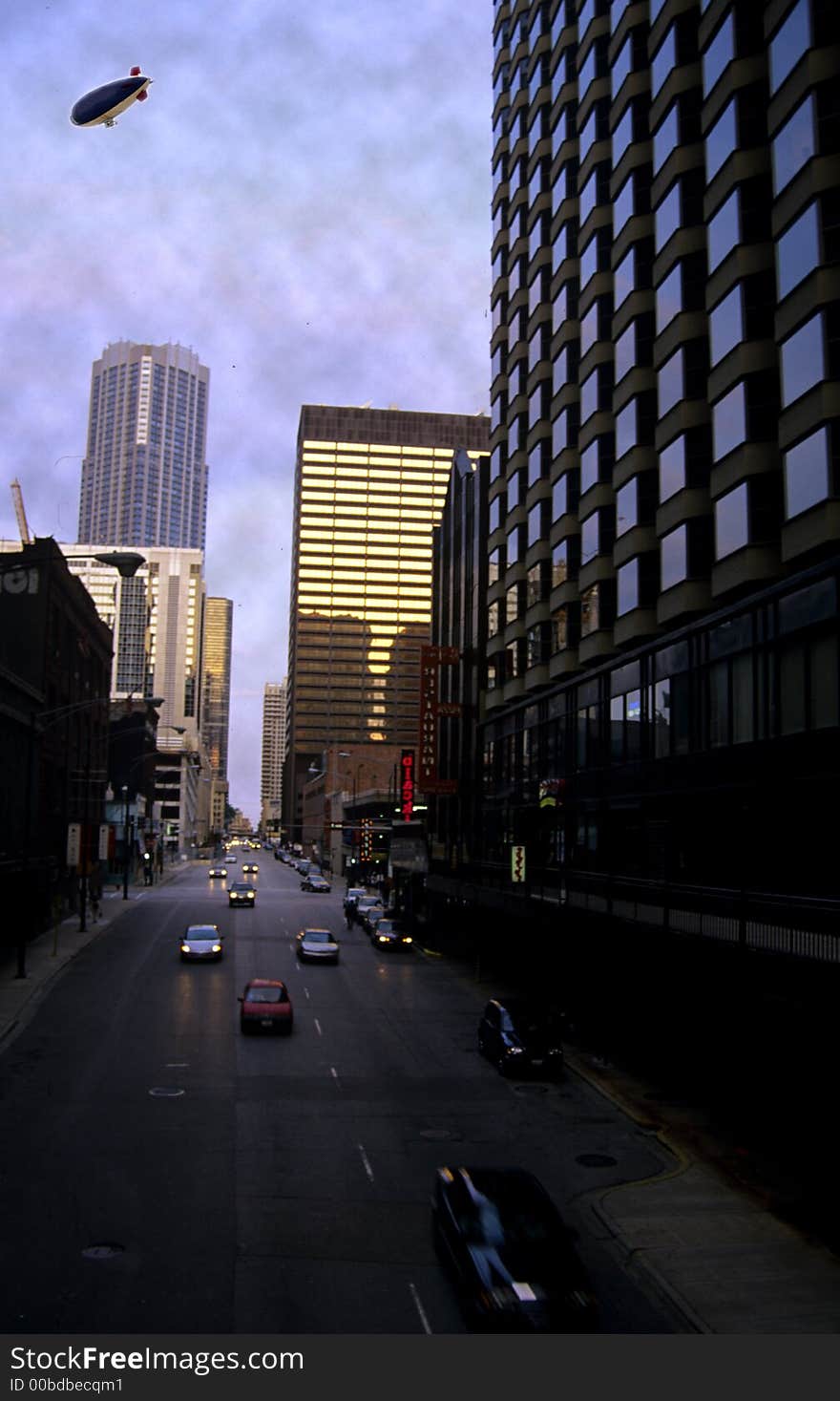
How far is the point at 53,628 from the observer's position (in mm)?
53656

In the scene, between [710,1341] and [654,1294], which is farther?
[654,1294]

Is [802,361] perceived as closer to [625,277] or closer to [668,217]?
[668,217]

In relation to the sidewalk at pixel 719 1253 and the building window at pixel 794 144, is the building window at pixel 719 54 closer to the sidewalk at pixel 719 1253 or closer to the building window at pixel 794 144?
the building window at pixel 794 144

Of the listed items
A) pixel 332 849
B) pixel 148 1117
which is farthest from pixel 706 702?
pixel 332 849

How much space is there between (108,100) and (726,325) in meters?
23.6

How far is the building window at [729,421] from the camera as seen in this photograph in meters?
30.6

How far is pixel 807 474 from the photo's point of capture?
26797 millimetres

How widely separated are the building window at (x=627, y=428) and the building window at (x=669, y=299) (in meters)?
3.05

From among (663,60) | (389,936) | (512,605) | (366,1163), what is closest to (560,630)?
(512,605)

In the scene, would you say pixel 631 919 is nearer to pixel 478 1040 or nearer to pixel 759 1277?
pixel 478 1040

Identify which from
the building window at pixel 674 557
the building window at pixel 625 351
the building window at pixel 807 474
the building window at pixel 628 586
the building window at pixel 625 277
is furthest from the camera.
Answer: the building window at pixel 625 277

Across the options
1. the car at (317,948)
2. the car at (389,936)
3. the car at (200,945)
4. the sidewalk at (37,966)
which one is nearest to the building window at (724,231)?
the sidewalk at (37,966)

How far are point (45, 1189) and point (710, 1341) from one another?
10.5m

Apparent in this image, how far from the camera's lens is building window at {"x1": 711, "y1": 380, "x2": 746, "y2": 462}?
3058 centimetres
